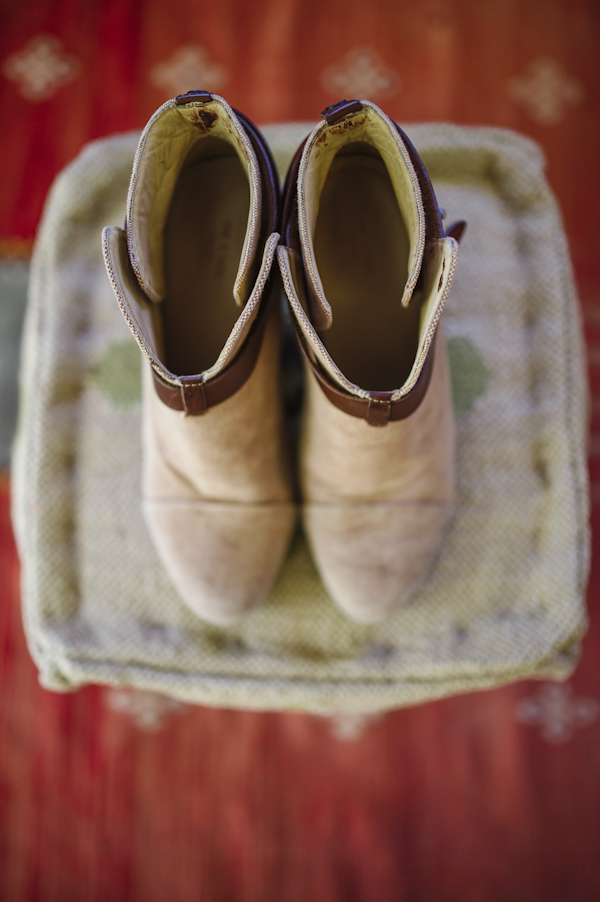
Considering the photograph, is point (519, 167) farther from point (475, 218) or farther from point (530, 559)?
point (530, 559)

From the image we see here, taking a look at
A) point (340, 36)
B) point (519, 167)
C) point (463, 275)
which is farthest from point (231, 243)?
point (340, 36)

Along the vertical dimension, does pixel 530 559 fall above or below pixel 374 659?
above

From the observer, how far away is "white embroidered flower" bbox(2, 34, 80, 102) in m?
1.09

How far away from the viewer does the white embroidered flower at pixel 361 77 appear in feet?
3.51

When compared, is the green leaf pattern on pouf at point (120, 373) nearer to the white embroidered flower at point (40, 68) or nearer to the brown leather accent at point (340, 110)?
the brown leather accent at point (340, 110)

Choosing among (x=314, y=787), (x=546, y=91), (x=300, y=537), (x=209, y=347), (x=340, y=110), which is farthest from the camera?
(x=546, y=91)

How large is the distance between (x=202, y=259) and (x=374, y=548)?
34cm

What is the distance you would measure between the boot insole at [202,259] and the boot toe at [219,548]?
144 mm

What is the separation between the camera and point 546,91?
107cm

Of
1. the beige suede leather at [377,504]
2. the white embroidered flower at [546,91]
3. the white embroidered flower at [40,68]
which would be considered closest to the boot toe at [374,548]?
the beige suede leather at [377,504]

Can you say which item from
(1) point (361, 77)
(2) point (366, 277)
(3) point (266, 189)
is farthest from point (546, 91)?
(3) point (266, 189)

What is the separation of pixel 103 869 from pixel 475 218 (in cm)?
101

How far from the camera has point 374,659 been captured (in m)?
0.68

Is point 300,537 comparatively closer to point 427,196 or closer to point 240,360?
point 240,360
